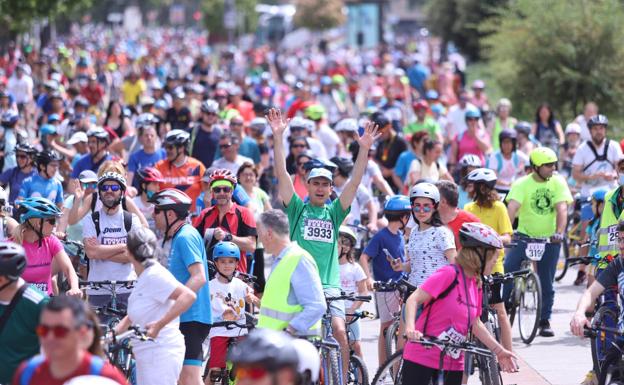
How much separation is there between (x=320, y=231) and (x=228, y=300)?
0.92 m

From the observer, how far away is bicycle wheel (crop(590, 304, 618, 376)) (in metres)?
10.4

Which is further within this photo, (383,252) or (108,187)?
(383,252)

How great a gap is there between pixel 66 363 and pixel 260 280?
23.2 feet

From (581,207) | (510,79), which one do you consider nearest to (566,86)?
(510,79)

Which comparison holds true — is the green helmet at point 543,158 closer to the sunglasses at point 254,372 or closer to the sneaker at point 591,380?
the sneaker at point 591,380

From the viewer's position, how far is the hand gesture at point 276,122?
406 inches

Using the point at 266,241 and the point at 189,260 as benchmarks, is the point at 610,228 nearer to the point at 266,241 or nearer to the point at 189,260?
the point at 189,260

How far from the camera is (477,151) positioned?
1917 cm

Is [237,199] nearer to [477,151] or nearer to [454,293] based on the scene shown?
[454,293]

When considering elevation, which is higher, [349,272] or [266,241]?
[266,241]

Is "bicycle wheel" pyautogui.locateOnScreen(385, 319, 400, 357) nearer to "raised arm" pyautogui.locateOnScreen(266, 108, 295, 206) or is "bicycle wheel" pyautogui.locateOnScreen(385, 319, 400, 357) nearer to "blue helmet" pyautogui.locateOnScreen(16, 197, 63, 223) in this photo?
"raised arm" pyautogui.locateOnScreen(266, 108, 295, 206)

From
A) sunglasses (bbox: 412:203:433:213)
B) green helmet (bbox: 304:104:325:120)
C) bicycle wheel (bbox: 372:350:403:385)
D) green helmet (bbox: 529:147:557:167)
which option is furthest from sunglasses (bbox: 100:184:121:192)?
green helmet (bbox: 304:104:325:120)

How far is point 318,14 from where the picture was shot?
7988cm

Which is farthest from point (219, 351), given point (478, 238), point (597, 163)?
point (597, 163)
